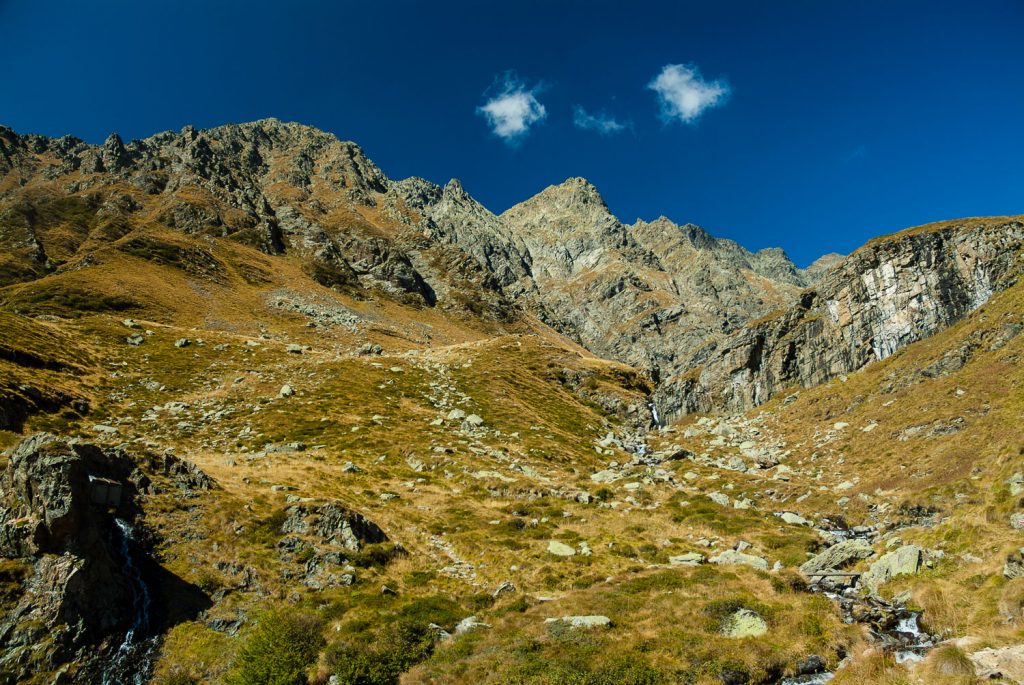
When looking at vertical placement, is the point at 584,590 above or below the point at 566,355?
below

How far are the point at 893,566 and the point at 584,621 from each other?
13451 millimetres

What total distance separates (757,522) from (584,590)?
15335mm

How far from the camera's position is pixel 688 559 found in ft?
91.3

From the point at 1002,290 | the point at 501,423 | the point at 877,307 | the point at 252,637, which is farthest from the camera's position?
the point at 877,307

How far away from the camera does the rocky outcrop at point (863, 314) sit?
57781mm

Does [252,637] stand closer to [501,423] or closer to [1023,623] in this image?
[1023,623]

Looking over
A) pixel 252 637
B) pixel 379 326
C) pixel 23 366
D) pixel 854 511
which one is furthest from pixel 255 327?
pixel 854 511

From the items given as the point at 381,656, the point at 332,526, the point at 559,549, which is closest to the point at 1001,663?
the point at 381,656

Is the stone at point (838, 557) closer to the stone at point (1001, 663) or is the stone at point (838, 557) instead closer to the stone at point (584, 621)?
the stone at point (1001, 663)

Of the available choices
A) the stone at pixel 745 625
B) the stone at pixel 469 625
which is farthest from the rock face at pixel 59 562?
the stone at pixel 745 625

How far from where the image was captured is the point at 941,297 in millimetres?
59281

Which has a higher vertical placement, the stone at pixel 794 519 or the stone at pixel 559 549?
the stone at pixel 794 519

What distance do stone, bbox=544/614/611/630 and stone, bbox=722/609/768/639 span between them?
440 cm

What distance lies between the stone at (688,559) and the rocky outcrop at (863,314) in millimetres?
49264
